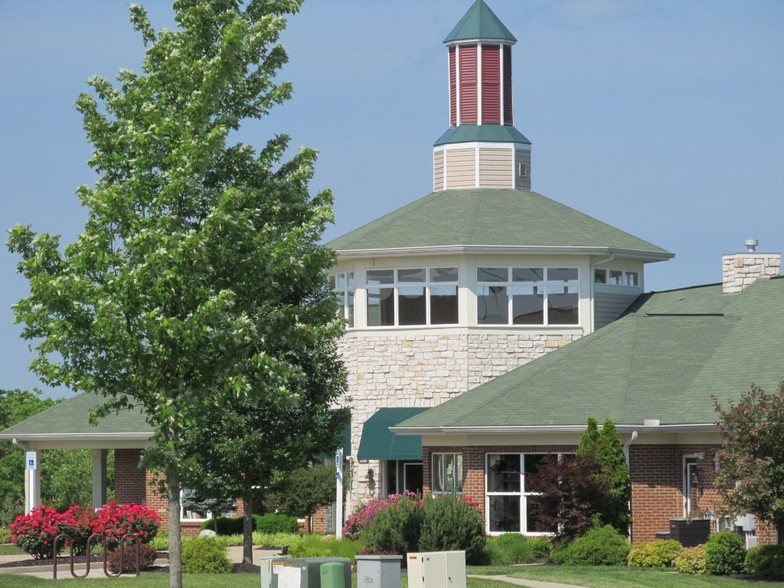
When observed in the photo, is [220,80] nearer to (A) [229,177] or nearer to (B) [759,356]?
(A) [229,177]

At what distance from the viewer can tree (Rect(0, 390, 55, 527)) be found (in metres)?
61.3

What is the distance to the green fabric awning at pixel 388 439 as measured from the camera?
40.9 metres

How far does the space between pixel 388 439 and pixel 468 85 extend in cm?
1259

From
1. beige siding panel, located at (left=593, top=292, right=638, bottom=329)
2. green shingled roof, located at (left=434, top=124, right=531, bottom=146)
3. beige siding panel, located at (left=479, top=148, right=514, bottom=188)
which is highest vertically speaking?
green shingled roof, located at (left=434, top=124, right=531, bottom=146)

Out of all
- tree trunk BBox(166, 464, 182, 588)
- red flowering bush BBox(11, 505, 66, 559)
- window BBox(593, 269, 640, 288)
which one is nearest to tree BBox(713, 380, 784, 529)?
tree trunk BBox(166, 464, 182, 588)

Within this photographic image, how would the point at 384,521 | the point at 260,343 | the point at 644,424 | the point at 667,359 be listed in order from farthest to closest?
the point at 667,359
the point at 644,424
the point at 384,521
the point at 260,343

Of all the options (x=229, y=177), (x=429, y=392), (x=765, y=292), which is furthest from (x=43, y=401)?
(x=229, y=177)

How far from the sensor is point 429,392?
42.1 m

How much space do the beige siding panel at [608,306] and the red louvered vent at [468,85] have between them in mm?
7640

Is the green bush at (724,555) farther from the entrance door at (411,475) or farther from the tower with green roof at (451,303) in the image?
the entrance door at (411,475)

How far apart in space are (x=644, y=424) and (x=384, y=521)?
6927 mm

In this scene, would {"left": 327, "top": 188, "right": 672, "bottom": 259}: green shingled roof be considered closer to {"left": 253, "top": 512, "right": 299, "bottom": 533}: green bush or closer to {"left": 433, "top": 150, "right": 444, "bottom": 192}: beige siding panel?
{"left": 433, "top": 150, "right": 444, "bottom": 192}: beige siding panel

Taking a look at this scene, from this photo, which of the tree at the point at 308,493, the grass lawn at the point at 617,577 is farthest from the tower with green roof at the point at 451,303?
the grass lawn at the point at 617,577

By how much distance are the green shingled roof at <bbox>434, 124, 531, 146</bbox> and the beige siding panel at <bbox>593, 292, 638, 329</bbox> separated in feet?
20.9
